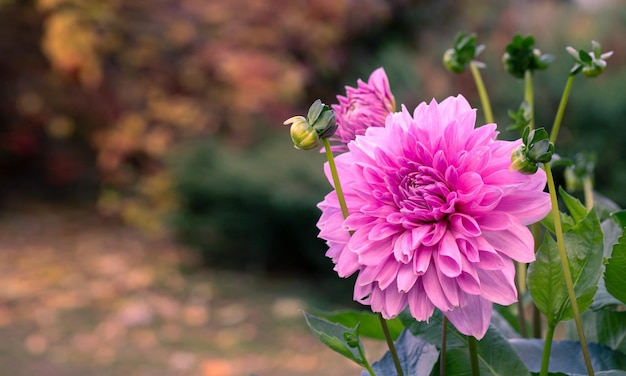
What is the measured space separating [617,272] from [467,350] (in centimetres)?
10

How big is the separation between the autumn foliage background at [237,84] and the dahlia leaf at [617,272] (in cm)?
235

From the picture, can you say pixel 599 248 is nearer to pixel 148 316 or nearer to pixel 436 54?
pixel 148 316

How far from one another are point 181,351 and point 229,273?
2.71ft

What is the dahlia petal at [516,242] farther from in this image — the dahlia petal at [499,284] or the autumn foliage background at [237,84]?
the autumn foliage background at [237,84]

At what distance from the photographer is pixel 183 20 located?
3.66m

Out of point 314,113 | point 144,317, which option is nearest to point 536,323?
point 314,113

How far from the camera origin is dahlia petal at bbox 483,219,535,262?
1.15ft

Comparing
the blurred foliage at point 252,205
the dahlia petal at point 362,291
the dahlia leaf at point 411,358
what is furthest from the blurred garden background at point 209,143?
the dahlia petal at point 362,291

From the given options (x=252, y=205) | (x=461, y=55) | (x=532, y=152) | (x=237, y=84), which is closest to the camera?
(x=532, y=152)

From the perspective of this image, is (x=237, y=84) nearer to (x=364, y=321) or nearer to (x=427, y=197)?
(x=364, y=321)

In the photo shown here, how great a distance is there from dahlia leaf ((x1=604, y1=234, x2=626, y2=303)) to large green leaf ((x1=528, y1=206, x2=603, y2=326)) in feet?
0.06

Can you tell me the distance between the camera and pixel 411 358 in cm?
46

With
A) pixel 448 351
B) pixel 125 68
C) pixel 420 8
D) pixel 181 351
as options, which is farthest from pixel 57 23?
pixel 448 351

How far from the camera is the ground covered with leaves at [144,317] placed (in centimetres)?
270
